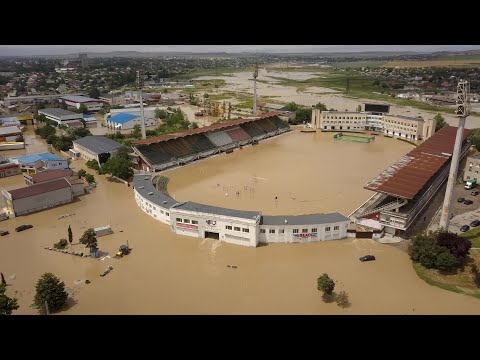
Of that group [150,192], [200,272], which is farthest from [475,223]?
[150,192]

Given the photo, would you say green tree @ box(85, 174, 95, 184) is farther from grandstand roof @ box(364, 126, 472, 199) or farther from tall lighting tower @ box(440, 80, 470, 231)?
tall lighting tower @ box(440, 80, 470, 231)

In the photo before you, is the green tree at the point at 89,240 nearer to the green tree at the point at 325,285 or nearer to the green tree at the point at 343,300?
the green tree at the point at 325,285

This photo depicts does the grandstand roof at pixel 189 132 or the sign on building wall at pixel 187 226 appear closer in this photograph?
the sign on building wall at pixel 187 226

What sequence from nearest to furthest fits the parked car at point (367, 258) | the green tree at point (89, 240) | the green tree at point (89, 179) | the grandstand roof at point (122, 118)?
1. the parked car at point (367, 258)
2. the green tree at point (89, 240)
3. the green tree at point (89, 179)
4. the grandstand roof at point (122, 118)

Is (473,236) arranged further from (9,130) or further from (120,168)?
(9,130)

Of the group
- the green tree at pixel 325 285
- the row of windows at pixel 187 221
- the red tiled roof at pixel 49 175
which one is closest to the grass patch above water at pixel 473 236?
the green tree at pixel 325 285
